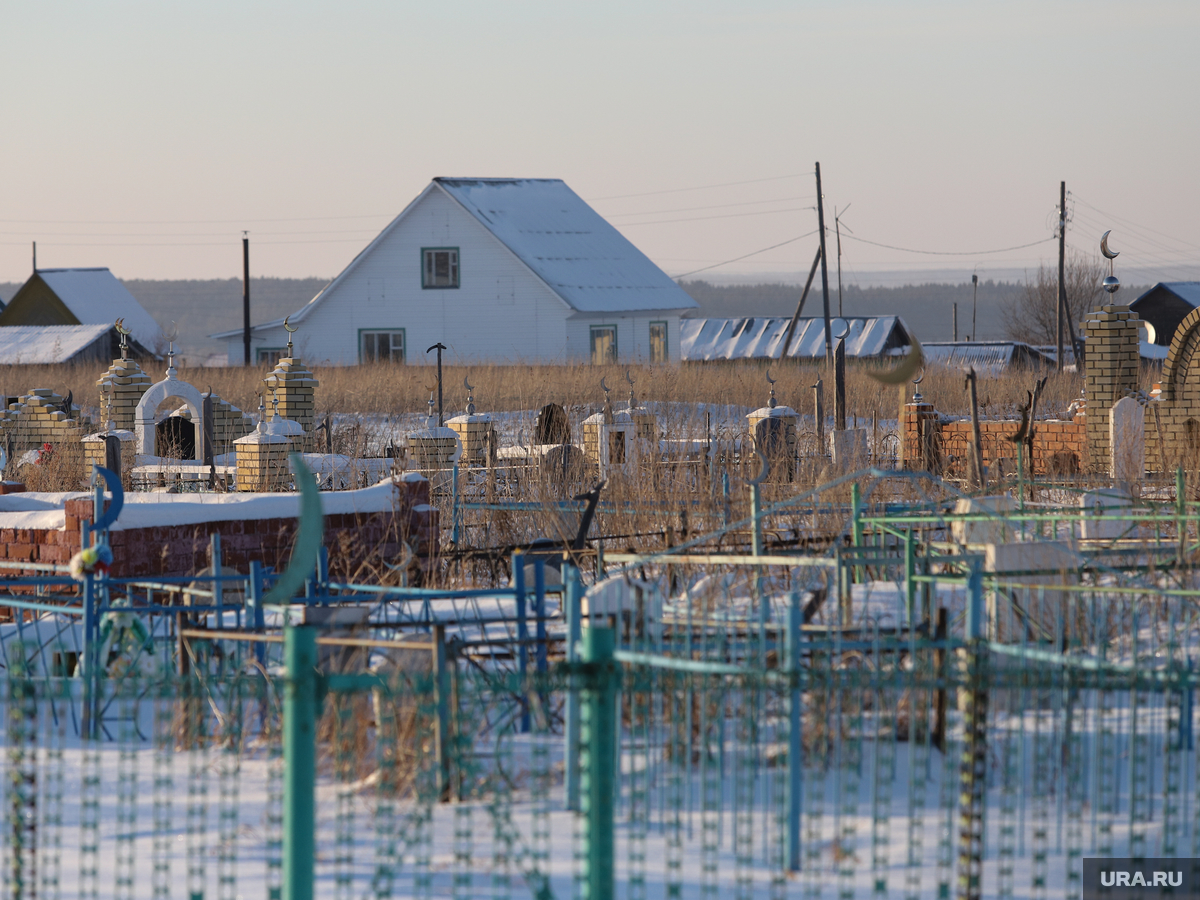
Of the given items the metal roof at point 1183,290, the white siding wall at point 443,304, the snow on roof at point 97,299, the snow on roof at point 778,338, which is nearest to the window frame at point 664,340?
the white siding wall at point 443,304

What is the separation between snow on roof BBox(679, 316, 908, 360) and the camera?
49.0 m

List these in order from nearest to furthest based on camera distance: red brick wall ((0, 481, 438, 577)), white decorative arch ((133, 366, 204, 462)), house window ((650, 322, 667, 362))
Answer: red brick wall ((0, 481, 438, 577)), white decorative arch ((133, 366, 204, 462)), house window ((650, 322, 667, 362))

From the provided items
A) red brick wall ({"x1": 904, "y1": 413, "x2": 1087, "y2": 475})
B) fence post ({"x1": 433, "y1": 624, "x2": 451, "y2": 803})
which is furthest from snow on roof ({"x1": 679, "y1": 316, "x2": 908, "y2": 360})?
fence post ({"x1": 433, "y1": 624, "x2": 451, "y2": 803})

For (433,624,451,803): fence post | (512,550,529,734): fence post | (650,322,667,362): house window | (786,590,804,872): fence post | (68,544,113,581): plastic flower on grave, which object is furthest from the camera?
(650,322,667,362): house window

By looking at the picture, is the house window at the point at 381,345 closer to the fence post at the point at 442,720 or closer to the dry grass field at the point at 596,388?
the dry grass field at the point at 596,388

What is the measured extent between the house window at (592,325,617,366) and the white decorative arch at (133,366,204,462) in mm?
18114

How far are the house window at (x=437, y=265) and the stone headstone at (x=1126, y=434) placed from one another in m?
24.3

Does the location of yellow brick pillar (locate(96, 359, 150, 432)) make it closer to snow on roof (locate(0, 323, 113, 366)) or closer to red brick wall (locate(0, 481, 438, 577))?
red brick wall (locate(0, 481, 438, 577))

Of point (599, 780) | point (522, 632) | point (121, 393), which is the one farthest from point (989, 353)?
point (599, 780)

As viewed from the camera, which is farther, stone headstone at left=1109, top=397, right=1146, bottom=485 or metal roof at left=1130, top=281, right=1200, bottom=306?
metal roof at left=1130, top=281, right=1200, bottom=306

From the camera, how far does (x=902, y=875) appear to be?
4.71 metres

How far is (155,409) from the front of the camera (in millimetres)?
19562

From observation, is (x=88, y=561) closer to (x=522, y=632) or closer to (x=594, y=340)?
(x=522, y=632)

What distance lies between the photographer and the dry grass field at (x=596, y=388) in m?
29.4
